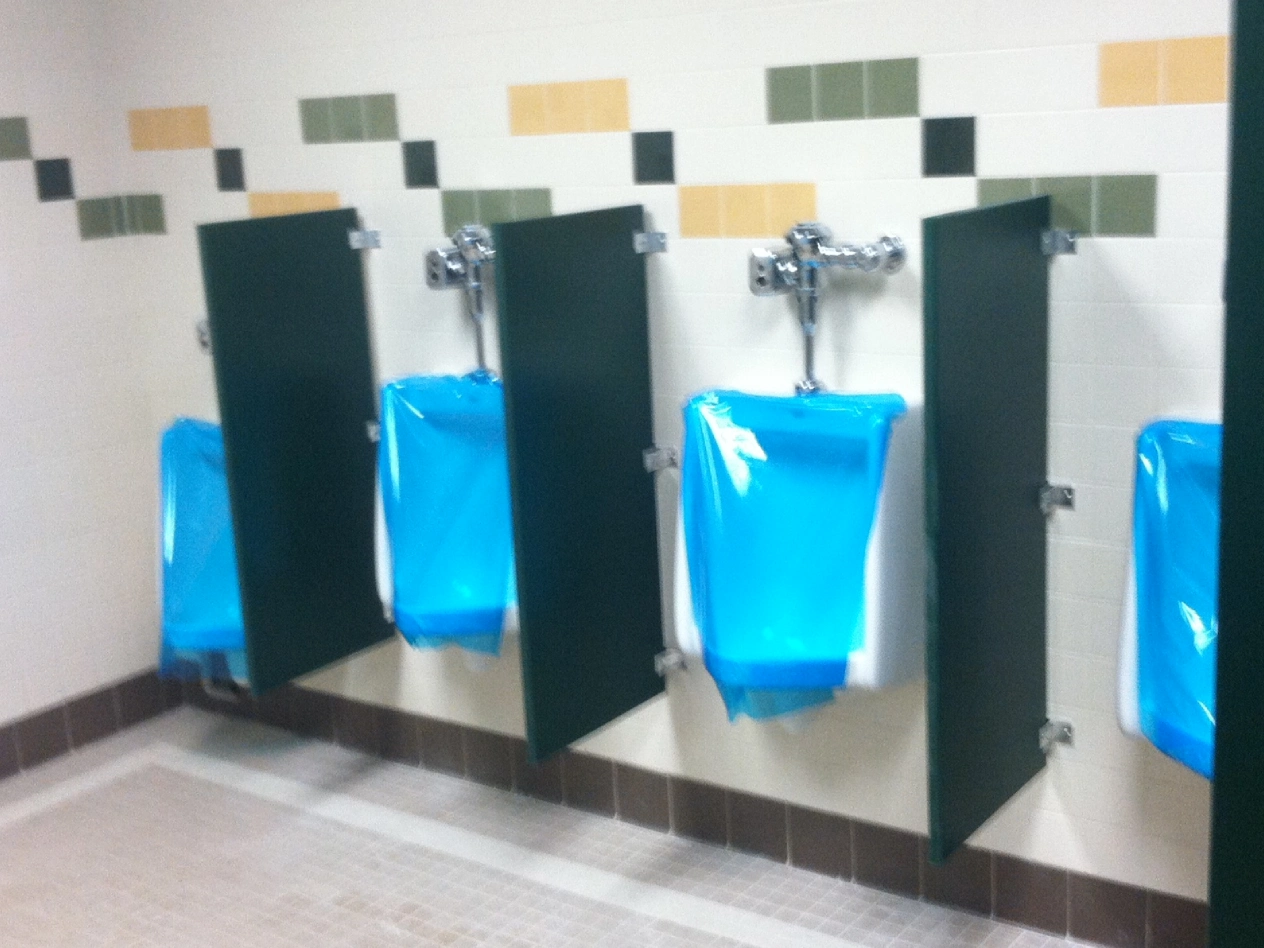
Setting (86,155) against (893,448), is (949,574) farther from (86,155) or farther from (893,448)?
(86,155)

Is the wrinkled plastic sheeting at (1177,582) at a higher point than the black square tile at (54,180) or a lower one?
lower

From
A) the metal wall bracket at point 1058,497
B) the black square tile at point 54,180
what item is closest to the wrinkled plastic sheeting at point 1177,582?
→ the metal wall bracket at point 1058,497

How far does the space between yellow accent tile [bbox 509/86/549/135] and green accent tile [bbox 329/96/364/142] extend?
1.35ft

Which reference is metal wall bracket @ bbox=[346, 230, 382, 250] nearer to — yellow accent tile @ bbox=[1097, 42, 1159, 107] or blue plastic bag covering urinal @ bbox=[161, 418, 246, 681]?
blue plastic bag covering urinal @ bbox=[161, 418, 246, 681]

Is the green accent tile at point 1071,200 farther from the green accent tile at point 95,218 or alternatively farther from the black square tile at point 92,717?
the black square tile at point 92,717

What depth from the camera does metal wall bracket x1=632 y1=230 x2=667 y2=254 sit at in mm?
2602

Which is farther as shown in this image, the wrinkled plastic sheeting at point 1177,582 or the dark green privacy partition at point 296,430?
the dark green privacy partition at point 296,430

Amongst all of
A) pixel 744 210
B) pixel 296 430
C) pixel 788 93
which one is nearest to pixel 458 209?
pixel 296 430

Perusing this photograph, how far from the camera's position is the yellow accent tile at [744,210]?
2.50m

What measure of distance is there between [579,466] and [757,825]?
830 mm

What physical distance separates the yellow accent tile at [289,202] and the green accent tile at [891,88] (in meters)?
1.27

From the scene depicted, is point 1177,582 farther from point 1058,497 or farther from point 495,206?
point 495,206

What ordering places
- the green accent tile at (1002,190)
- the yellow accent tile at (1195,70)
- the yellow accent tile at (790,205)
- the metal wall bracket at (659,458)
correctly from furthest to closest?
the metal wall bracket at (659,458) → the yellow accent tile at (790,205) → the green accent tile at (1002,190) → the yellow accent tile at (1195,70)

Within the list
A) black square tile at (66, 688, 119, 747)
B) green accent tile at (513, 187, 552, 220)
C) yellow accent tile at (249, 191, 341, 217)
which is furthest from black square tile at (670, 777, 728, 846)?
black square tile at (66, 688, 119, 747)
